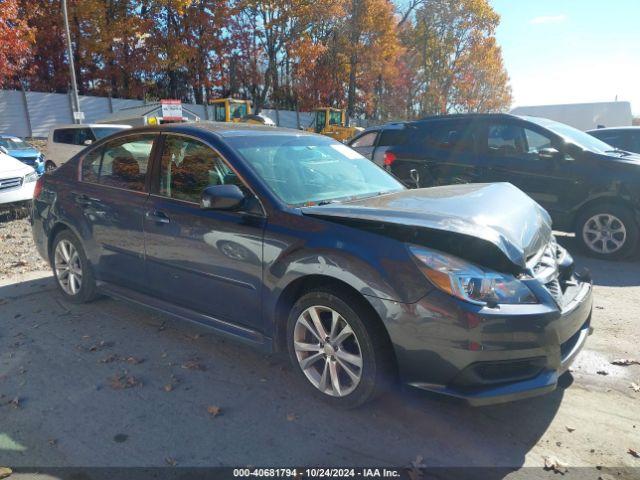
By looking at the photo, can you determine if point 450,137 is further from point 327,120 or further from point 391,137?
point 327,120

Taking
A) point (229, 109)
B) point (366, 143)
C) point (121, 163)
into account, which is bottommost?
point (366, 143)

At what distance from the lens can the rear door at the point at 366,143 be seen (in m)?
9.18

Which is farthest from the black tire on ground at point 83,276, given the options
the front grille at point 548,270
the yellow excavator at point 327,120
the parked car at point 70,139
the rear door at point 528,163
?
the yellow excavator at point 327,120

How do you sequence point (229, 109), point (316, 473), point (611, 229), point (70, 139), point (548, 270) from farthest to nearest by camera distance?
1. point (229, 109)
2. point (70, 139)
3. point (611, 229)
4. point (548, 270)
5. point (316, 473)

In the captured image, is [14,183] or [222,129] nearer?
[222,129]

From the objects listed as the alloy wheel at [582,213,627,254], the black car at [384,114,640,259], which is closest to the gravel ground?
the black car at [384,114,640,259]

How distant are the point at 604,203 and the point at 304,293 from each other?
5.16 meters

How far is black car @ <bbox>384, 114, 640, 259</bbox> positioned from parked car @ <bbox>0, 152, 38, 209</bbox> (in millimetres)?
6608

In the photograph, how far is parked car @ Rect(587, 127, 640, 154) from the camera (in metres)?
9.62

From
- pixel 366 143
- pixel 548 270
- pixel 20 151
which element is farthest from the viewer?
pixel 20 151

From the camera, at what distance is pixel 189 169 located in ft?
12.6

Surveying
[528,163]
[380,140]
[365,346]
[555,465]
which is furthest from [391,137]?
[555,465]

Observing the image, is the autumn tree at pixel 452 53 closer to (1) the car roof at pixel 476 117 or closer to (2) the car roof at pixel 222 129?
(1) the car roof at pixel 476 117

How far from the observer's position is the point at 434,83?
45312 millimetres
